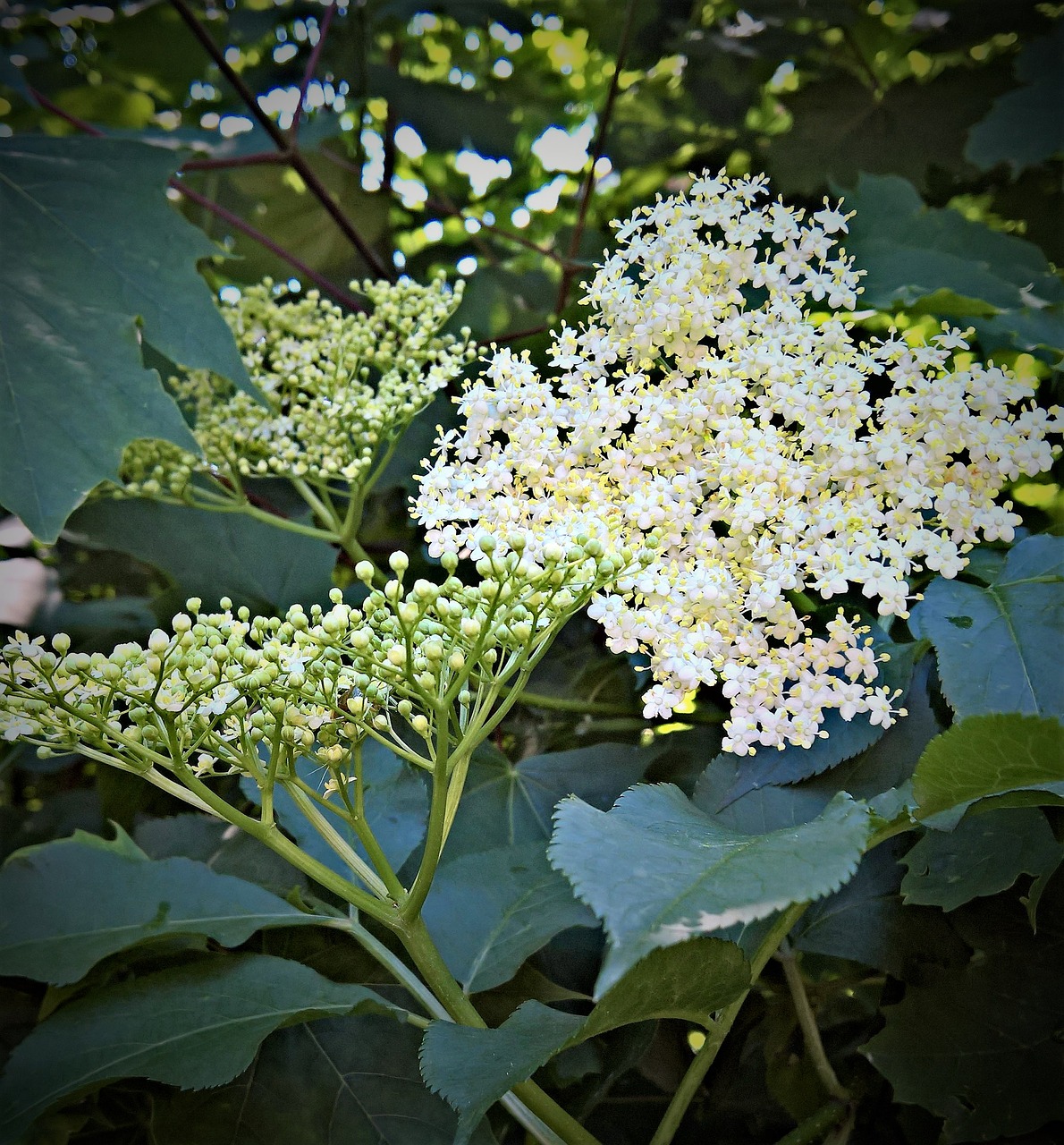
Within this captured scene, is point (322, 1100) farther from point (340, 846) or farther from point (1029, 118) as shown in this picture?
point (1029, 118)

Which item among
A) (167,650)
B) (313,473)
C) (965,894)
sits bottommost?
(965,894)

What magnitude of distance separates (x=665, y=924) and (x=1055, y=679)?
0.89 ft

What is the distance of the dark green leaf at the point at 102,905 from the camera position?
477mm

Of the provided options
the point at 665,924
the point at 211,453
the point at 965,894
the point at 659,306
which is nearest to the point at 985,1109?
the point at 965,894

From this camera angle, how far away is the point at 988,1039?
52cm

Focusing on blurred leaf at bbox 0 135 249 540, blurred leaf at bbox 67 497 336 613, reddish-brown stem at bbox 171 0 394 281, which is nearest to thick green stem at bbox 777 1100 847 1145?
blurred leaf at bbox 67 497 336 613

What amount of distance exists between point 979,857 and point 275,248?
Answer: 628 mm

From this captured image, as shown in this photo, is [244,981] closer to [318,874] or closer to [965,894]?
[318,874]

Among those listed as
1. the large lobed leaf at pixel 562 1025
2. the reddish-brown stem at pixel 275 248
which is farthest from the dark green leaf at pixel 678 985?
the reddish-brown stem at pixel 275 248

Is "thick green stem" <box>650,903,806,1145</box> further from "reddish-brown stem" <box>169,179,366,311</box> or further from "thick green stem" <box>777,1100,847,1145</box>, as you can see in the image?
"reddish-brown stem" <box>169,179,366,311</box>

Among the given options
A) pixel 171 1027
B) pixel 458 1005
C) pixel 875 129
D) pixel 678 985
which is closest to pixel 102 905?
pixel 171 1027

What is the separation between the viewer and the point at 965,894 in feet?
1.53

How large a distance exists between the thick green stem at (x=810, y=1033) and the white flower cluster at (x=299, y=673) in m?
0.26

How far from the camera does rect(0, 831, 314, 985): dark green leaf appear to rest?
477mm
